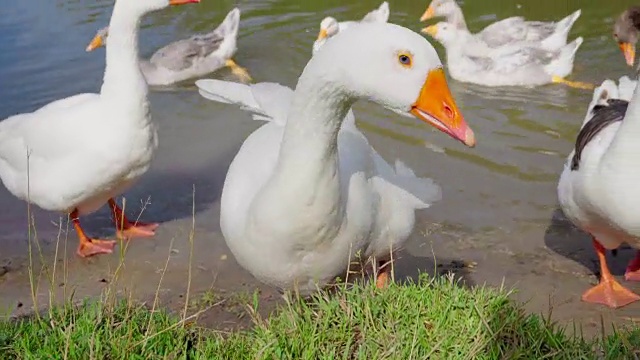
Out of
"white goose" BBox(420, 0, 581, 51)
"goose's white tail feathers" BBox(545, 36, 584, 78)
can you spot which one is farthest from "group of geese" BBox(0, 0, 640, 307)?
"white goose" BBox(420, 0, 581, 51)

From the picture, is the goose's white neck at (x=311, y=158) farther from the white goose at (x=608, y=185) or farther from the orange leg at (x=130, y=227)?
the orange leg at (x=130, y=227)

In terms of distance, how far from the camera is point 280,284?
413cm

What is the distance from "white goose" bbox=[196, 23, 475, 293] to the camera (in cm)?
336

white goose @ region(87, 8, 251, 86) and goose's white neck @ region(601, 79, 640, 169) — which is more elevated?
goose's white neck @ region(601, 79, 640, 169)

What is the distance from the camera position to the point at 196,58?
10.9m

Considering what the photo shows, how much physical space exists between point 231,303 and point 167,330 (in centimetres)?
161

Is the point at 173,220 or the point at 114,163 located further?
the point at 173,220

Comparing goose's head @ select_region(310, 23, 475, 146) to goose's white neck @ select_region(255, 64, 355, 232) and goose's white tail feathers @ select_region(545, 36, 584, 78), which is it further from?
goose's white tail feathers @ select_region(545, 36, 584, 78)

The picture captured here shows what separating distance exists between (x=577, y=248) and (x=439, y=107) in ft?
10.6

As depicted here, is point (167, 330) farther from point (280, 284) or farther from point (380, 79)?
point (380, 79)

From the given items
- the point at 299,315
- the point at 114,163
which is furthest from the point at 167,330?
the point at 114,163

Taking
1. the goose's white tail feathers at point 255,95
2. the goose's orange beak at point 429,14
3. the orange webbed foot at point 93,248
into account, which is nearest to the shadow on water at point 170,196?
the orange webbed foot at point 93,248

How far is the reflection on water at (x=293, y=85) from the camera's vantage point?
7500 mm

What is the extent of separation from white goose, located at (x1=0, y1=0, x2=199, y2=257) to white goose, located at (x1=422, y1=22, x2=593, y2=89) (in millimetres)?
5101
